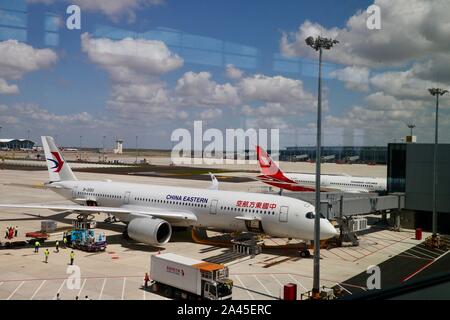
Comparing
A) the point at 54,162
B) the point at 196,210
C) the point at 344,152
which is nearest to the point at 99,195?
the point at 54,162

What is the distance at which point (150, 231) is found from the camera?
1040 inches

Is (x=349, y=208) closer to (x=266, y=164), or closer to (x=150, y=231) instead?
(x=150, y=231)

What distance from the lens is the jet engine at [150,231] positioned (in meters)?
26.4

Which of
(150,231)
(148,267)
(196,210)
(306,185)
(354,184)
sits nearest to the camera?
(148,267)

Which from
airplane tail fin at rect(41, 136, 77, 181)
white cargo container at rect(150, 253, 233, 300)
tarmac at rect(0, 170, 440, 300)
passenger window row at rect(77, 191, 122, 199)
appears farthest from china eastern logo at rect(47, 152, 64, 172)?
white cargo container at rect(150, 253, 233, 300)

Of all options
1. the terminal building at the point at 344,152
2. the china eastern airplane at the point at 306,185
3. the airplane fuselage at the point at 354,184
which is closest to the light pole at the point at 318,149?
the terminal building at the point at 344,152

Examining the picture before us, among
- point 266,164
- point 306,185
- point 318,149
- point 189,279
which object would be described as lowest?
point 189,279

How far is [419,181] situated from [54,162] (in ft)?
108

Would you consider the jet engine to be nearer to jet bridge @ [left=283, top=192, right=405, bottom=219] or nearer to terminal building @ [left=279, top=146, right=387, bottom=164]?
terminal building @ [left=279, top=146, right=387, bottom=164]

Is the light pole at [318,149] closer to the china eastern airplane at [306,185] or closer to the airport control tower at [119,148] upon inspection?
the china eastern airplane at [306,185]

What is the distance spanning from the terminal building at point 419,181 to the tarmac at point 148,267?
547 cm

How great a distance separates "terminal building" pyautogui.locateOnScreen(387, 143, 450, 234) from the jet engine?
23.8 m
